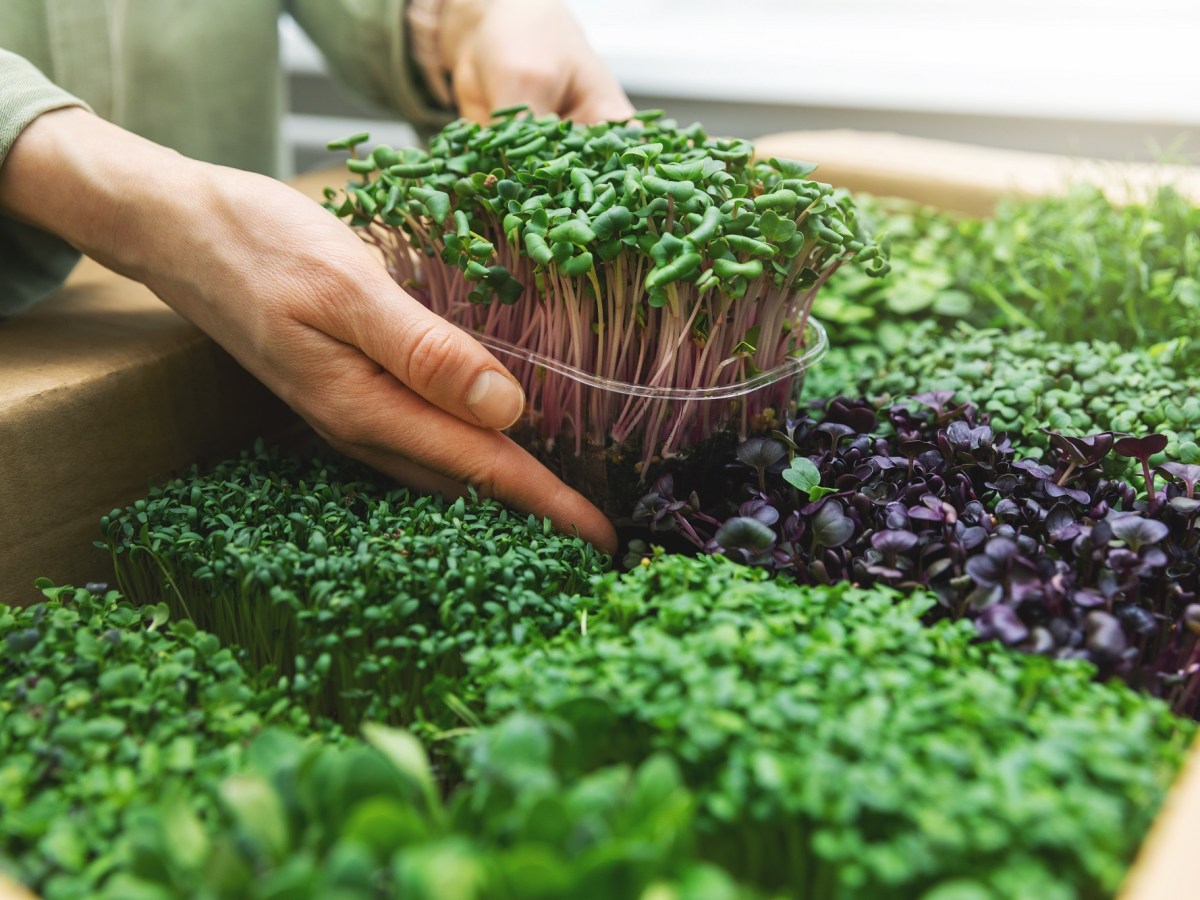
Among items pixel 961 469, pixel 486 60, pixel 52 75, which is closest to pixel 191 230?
pixel 52 75

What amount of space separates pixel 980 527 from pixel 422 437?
61cm

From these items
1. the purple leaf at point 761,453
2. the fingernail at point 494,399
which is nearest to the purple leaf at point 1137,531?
the purple leaf at point 761,453

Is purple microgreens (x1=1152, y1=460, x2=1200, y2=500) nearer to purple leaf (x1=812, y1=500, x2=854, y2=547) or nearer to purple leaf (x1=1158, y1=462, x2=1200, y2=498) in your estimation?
purple leaf (x1=1158, y1=462, x2=1200, y2=498)

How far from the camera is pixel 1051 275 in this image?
158cm

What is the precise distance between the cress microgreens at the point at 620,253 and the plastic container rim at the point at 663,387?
0.07ft

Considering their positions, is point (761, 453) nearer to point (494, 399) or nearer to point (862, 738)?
point (494, 399)

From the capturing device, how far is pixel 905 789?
599 millimetres

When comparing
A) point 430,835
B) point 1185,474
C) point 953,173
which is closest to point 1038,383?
point 1185,474

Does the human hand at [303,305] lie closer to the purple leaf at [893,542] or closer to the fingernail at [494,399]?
Result: the fingernail at [494,399]

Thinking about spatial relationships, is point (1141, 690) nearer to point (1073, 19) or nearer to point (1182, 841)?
point (1182, 841)

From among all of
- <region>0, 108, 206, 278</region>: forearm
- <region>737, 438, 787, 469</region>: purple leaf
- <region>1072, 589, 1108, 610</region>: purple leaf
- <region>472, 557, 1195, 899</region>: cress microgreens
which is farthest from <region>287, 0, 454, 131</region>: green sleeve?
<region>1072, 589, 1108, 610</region>: purple leaf

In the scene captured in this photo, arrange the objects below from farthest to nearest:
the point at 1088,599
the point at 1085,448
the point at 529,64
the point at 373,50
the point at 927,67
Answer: the point at 927,67 < the point at 373,50 < the point at 529,64 < the point at 1085,448 < the point at 1088,599

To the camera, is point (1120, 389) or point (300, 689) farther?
point (1120, 389)

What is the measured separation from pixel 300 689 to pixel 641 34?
2483mm
